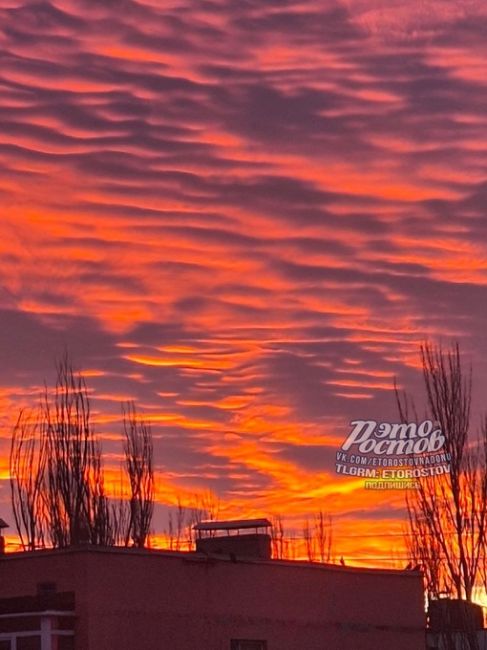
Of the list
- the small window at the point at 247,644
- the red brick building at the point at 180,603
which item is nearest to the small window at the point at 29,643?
the red brick building at the point at 180,603

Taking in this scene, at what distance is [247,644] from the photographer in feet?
95.2

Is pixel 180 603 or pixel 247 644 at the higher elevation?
pixel 180 603

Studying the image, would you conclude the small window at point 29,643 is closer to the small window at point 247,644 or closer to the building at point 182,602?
the building at point 182,602

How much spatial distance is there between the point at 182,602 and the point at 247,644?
2428mm

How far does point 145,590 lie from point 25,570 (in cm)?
255

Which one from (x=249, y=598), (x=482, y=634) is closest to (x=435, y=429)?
(x=249, y=598)

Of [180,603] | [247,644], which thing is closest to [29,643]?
[180,603]

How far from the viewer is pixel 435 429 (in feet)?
117

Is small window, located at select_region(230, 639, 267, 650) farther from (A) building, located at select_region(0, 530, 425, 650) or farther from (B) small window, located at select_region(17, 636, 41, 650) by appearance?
(B) small window, located at select_region(17, 636, 41, 650)

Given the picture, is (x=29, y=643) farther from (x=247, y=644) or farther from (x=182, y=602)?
(x=247, y=644)

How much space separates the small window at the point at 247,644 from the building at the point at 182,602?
0.02 meters

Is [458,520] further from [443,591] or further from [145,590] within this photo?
[145,590]

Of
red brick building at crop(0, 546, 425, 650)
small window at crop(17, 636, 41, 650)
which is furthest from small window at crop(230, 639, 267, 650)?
small window at crop(17, 636, 41, 650)

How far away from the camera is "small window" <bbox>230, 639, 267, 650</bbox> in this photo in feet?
93.8
